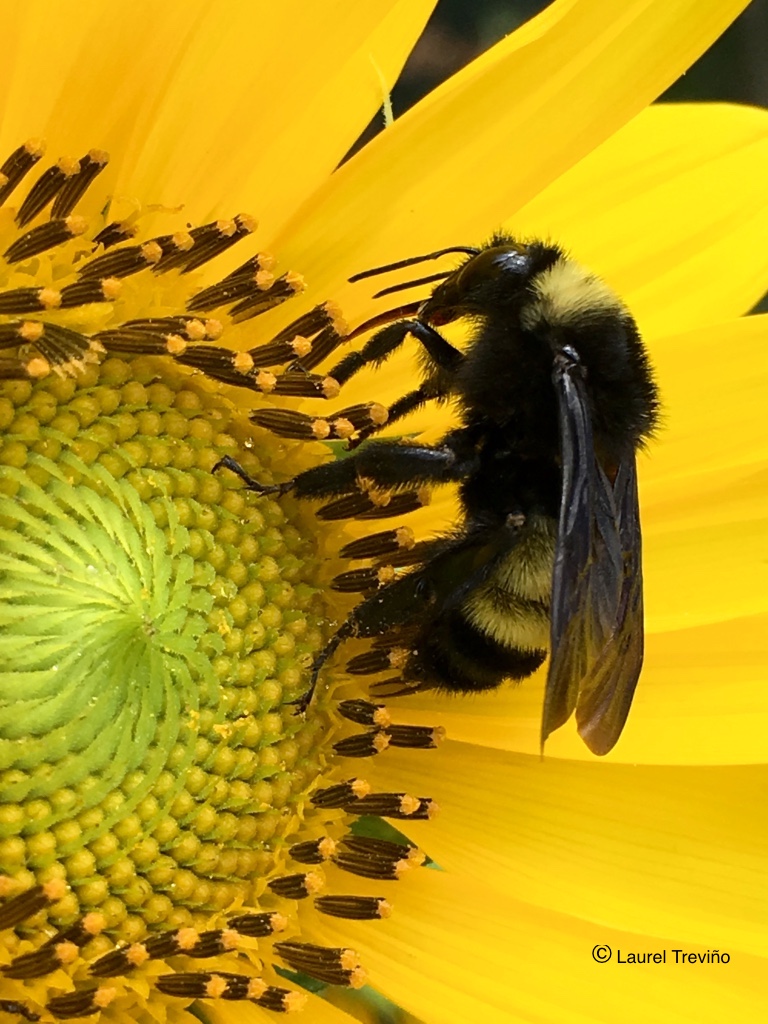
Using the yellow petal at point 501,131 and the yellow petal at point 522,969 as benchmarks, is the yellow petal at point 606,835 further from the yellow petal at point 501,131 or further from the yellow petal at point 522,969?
the yellow petal at point 501,131

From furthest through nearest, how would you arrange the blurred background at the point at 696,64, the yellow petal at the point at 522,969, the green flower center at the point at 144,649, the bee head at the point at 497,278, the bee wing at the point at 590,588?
the blurred background at the point at 696,64
the yellow petal at the point at 522,969
the bee head at the point at 497,278
the green flower center at the point at 144,649
the bee wing at the point at 590,588

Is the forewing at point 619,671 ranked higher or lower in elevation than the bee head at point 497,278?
lower

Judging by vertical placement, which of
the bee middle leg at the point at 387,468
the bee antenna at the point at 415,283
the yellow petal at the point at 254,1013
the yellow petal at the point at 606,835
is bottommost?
the yellow petal at the point at 254,1013

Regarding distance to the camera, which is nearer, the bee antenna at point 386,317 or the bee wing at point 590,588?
the bee wing at point 590,588

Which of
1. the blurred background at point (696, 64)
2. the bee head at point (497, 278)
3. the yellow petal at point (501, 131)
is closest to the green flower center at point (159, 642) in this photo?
the yellow petal at point (501, 131)

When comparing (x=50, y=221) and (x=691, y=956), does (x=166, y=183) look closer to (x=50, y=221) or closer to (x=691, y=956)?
(x=50, y=221)

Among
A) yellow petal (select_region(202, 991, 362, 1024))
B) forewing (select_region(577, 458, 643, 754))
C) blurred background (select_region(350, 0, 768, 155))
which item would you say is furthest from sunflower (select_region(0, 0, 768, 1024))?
blurred background (select_region(350, 0, 768, 155))

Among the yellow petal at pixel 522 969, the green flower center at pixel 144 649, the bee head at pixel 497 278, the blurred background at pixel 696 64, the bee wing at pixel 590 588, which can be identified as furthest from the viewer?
the blurred background at pixel 696 64

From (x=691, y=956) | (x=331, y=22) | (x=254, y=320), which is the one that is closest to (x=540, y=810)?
(x=691, y=956)
